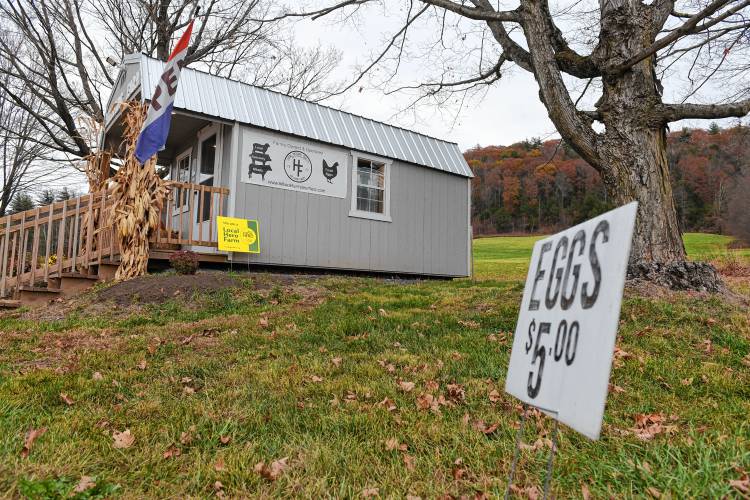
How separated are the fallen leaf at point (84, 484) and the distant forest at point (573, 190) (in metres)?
35.2

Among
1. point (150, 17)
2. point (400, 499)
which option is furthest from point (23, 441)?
point (150, 17)

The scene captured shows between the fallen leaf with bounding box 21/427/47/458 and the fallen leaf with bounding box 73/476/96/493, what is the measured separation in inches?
15.7

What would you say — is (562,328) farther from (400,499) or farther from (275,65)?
(275,65)

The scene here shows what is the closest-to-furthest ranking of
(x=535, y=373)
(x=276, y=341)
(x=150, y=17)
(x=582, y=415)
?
(x=582, y=415), (x=535, y=373), (x=276, y=341), (x=150, y=17)

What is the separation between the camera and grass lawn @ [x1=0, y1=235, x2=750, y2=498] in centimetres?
205

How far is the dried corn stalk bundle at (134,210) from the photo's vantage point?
317 inches

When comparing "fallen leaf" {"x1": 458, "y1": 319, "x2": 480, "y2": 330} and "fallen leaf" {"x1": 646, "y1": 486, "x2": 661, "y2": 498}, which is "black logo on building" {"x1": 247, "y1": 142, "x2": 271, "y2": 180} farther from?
"fallen leaf" {"x1": 646, "y1": 486, "x2": 661, "y2": 498}

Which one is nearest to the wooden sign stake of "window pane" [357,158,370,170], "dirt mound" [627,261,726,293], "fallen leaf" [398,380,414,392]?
"fallen leaf" [398,380,414,392]

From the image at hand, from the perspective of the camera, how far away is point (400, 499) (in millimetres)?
1935

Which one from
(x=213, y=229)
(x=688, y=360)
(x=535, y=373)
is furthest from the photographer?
(x=213, y=229)

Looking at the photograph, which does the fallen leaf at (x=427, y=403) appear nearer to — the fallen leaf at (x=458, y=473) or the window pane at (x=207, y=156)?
the fallen leaf at (x=458, y=473)

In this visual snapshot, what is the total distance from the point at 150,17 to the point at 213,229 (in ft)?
36.7

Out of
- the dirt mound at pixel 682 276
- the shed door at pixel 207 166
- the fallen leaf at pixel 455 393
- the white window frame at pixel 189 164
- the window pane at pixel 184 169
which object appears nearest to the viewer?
the fallen leaf at pixel 455 393

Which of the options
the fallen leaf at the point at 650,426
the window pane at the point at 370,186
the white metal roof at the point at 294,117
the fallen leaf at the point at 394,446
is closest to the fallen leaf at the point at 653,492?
the fallen leaf at the point at 650,426
